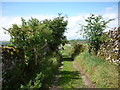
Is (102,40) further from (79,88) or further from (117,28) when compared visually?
(79,88)

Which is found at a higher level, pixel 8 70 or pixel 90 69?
pixel 8 70

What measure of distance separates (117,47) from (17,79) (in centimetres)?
759

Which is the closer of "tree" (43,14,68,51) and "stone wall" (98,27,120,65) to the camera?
"stone wall" (98,27,120,65)

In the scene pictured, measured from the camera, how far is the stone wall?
9.84 metres

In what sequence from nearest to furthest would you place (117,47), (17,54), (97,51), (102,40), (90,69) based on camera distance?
(17,54)
(90,69)
(117,47)
(102,40)
(97,51)

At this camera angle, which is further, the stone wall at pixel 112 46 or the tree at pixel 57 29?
the tree at pixel 57 29

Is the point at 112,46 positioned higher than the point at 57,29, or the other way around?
the point at 57,29

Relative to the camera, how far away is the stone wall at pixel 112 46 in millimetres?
9841

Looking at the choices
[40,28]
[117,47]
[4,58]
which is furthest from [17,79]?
[117,47]

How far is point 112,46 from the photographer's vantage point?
1106 centimetres

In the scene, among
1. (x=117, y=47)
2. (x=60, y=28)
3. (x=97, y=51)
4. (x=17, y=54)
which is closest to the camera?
(x=17, y=54)

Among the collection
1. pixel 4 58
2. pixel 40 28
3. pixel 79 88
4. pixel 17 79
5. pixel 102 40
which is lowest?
pixel 79 88

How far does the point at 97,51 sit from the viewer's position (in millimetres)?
14398

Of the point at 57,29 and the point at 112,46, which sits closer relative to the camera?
the point at 112,46
